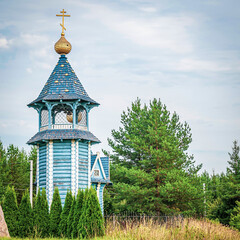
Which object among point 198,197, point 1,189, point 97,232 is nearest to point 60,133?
point 97,232

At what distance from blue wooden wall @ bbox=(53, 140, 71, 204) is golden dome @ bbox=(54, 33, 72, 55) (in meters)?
5.64

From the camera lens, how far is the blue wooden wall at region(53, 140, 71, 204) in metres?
22.5

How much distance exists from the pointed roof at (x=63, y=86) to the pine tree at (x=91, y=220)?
24.9ft

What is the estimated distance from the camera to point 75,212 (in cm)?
1800

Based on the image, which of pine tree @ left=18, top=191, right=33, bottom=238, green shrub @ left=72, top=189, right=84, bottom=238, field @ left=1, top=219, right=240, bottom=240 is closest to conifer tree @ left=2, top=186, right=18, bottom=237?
pine tree @ left=18, top=191, right=33, bottom=238

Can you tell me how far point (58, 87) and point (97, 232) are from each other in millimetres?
9940

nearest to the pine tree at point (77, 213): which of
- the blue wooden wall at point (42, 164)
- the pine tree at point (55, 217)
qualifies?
the pine tree at point (55, 217)

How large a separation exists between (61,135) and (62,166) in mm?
1599

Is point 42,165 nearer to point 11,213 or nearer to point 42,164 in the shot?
point 42,164

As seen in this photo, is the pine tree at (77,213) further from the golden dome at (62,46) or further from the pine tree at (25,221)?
the golden dome at (62,46)

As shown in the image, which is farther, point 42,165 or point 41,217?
point 42,165

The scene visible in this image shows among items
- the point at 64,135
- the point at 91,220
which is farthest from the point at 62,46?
the point at 91,220

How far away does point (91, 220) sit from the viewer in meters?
17.0

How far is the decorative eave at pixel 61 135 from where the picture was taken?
22.7m
